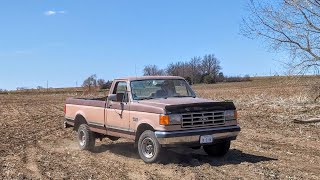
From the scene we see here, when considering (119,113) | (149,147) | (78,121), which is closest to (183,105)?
(149,147)

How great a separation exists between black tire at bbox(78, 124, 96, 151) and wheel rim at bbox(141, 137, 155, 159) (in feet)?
8.64

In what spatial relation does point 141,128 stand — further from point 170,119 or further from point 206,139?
point 206,139

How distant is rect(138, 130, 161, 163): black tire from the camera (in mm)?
9828

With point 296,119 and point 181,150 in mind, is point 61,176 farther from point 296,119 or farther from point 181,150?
point 296,119

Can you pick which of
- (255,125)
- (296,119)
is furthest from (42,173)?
(296,119)

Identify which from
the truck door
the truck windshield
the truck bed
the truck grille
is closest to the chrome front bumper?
the truck grille

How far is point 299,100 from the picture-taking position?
24.4 metres

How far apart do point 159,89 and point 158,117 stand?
1698 millimetres

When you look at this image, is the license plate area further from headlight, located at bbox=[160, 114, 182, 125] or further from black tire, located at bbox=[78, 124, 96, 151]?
black tire, located at bbox=[78, 124, 96, 151]

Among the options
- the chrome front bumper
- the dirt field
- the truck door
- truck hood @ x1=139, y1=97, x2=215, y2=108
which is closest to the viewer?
the dirt field

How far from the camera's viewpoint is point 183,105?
977 cm

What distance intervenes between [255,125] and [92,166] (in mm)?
9349

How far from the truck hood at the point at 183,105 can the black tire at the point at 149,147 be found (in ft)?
1.99

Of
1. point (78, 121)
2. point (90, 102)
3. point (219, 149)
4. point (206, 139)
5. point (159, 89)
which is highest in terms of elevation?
point (159, 89)
